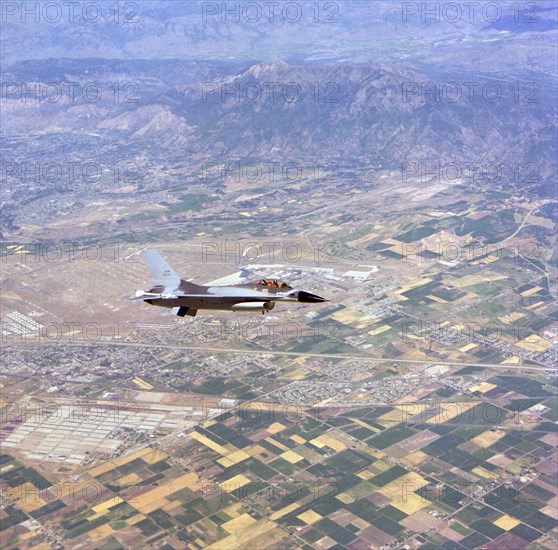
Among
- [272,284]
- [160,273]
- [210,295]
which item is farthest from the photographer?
[160,273]

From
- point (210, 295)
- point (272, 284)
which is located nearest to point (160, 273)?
point (210, 295)

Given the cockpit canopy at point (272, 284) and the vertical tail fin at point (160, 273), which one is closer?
the cockpit canopy at point (272, 284)

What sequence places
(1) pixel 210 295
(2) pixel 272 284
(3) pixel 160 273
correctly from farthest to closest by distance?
1. (3) pixel 160 273
2. (2) pixel 272 284
3. (1) pixel 210 295

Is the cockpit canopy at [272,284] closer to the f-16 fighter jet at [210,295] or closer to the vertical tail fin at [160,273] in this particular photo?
the f-16 fighter jet at [210,295]

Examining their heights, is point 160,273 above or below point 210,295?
above

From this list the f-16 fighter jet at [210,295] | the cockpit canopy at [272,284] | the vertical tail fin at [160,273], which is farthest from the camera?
the vertical tail fin at [160,273]

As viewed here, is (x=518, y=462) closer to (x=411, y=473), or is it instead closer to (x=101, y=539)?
(x=411, y=473)

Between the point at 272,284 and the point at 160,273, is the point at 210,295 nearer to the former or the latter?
the point at 160,273

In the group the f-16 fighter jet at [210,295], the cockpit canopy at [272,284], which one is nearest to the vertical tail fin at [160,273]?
the f-16 fighter jet at [210,295]
